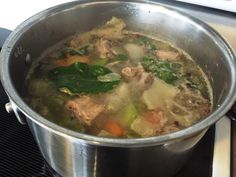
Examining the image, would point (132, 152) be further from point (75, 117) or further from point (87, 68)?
point (87, 68)

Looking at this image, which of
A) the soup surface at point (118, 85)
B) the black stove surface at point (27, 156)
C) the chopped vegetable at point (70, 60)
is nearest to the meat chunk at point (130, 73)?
the soup surface at point (118, 85)

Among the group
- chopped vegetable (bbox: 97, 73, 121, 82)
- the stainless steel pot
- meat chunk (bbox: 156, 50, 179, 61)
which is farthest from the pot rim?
chopped vegetable (bbox: 97, 73, 121, 82)

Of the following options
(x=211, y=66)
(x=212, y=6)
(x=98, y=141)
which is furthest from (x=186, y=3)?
(x=98, y=141)

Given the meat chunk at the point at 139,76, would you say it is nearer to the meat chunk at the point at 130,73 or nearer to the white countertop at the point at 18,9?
the meat chunk at the point at 130,73

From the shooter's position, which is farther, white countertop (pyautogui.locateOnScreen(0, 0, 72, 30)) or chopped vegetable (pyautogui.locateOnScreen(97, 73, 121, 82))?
white countertop (pyautogui.locateOnScreen(0, 0, 72, 30))

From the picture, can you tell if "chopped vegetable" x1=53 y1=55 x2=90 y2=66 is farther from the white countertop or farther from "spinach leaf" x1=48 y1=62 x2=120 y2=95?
the white countertop
